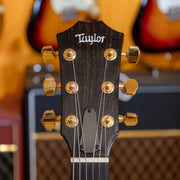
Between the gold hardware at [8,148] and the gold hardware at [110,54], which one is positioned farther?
the gold hardware at [8,148]

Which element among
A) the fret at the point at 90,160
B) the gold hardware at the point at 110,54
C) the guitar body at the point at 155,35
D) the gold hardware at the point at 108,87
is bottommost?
the fret at the point at 90,160

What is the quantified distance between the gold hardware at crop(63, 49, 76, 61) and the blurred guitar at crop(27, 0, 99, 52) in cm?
82

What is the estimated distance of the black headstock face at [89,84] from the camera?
0.74m

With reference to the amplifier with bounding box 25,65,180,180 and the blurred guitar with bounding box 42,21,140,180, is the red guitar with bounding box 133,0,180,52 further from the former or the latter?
the blurred guitar with bounding box 42,21,140,180

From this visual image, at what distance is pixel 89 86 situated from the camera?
0.75m

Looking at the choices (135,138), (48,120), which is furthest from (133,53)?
(135,138)

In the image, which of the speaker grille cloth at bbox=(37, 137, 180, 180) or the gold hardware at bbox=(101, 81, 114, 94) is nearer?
the gold hardware at bbox=(101, 81, 114, 94)

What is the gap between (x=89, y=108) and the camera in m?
0.76

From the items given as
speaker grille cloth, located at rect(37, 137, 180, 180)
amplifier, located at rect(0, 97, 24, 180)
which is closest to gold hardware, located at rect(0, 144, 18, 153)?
amplifier, located at rect(0, 97, 24, 180)

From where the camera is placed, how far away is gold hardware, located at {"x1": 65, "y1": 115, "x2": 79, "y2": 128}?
2.44 ft

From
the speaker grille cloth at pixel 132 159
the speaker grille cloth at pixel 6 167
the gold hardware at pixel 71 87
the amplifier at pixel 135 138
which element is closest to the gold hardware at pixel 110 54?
the gold hardware at pixel 71 87

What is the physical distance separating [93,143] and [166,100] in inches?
24.9

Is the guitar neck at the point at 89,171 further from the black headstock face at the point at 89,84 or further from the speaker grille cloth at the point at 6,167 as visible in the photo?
the speaker grille cloth at the point at 6,167

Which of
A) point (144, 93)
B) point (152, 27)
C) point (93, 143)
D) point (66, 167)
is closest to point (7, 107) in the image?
point (66, 167)
